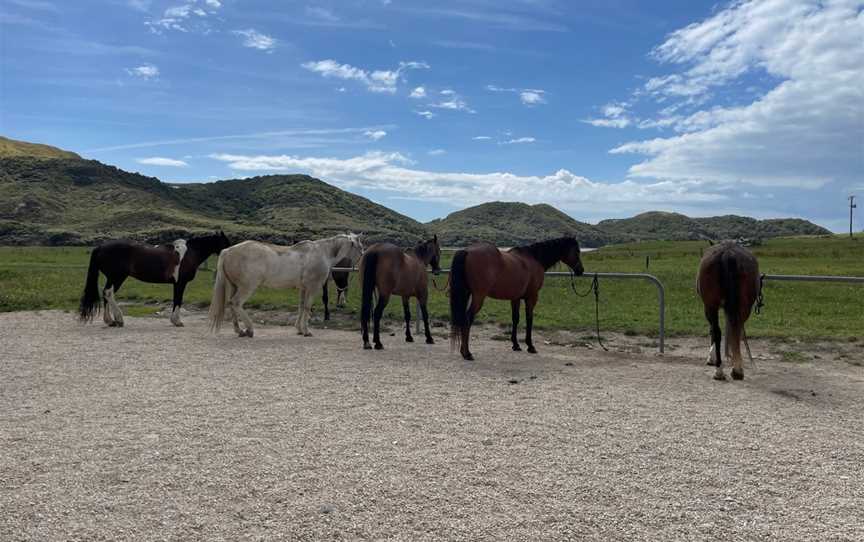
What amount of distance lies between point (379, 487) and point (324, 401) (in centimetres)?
241

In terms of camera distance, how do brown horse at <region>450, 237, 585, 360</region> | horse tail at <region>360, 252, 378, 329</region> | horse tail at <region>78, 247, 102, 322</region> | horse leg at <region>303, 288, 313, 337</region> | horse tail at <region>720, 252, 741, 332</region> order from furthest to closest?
horse tail at <region>78, 247, 102, 322</region>
horse leg at <region>303, 288, 313, 337</region>
horse tail at <region>360, 252, 378, 329</region>
brown horse at <region>450, 237, 585, 360</region>
horse tail at <region>720, 252, 741, 332</region>

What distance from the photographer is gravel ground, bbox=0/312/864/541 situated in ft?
10.6

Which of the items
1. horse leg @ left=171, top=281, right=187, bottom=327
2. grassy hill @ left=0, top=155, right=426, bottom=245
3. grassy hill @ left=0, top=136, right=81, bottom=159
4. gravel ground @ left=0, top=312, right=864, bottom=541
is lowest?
gravel ground @ left=0, top=312, right=864, bottom=541

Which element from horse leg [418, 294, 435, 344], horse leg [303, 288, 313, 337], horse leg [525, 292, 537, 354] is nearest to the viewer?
horse leg [525, 292, 537, 354]

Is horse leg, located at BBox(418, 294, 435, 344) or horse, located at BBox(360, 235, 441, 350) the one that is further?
horse leg, located at BBox(418, 294, 435, 344)

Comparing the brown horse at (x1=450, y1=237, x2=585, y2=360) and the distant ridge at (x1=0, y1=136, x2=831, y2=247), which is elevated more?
the distant ridge at (x1=0, y1=136, x2=831, y2=247)

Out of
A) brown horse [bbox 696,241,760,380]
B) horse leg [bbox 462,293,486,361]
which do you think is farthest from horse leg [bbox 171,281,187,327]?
brown horse [bbox 696,241,760,380]

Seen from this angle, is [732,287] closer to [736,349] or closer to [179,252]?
[736,349]

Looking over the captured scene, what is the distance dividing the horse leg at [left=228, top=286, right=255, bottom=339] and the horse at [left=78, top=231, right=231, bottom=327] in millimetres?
1661

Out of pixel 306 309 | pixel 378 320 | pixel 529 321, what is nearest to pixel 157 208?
pixel 306 309

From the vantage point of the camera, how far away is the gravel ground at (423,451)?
10.6 ft

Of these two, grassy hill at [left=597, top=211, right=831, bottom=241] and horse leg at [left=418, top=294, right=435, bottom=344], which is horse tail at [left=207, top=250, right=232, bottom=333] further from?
grassy hill at [left=597, top=211, right=831, bottom=241]

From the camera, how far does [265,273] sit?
10852mm

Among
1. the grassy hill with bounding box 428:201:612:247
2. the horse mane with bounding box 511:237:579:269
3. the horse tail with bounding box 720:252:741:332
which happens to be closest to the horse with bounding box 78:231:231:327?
the horse mane with bounding box 511:237:579:269
